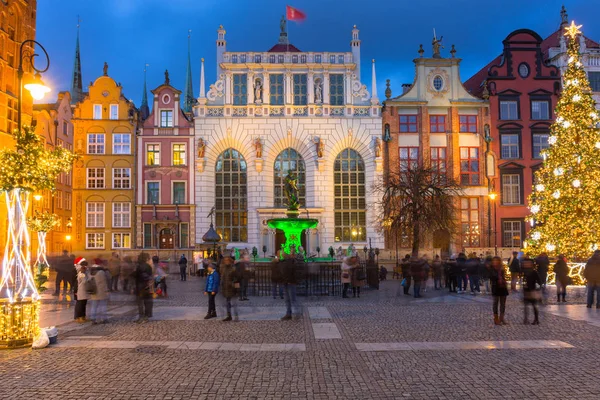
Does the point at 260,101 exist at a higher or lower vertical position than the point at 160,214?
higher

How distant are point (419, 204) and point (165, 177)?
800 inches

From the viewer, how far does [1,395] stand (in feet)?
25.6

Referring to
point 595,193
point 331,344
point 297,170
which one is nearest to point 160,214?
point 297,170

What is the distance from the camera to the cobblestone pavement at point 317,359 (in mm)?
8062

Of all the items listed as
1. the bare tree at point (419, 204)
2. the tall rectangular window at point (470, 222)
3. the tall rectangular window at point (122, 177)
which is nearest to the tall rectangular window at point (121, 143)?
the tall rectangular window at point (122, 177)

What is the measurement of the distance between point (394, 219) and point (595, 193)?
1577 centimetres

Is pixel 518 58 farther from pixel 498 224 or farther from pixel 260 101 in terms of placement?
pixel 260 101

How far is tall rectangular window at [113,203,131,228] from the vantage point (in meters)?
46.9

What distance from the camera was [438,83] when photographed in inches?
→ 1889

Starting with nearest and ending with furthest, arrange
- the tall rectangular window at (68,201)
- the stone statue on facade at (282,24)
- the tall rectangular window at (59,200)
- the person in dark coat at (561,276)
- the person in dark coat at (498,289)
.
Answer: the person in dark coat at (498,289) < the person in dark coat at (561,276) < the tall rectangular window at (59,200) < the tall rectangular window at (68,201) < the stone statue on facade at (282,24)

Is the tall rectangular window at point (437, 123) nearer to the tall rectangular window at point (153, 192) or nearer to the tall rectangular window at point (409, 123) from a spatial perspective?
the tall rectangular window at point (409, 123)

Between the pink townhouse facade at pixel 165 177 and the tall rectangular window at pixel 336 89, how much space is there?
38.7ft

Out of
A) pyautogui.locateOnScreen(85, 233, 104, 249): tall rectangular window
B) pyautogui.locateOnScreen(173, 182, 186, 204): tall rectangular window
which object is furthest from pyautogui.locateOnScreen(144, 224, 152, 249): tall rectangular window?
pyautogui.locateOnScreen(85, 233, 104, 249): tall rectangular window

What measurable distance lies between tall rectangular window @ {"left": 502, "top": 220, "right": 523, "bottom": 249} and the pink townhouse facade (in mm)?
25004
